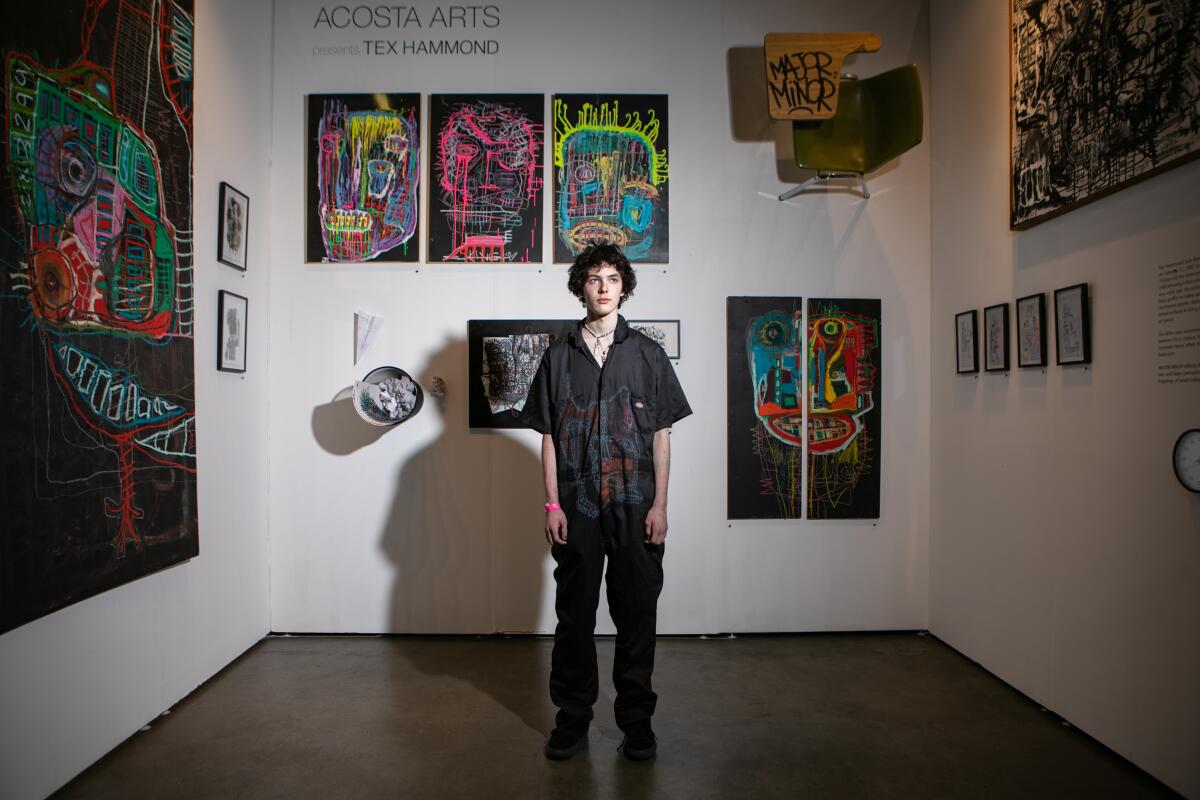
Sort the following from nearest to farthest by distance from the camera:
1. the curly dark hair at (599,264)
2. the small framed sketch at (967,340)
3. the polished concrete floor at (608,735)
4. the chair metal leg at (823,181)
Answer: the polished concrete floor at (608,735) → the curly dark hair at (599,264) → the small framed sketch at (967,340) → the chair metal leg at (823,181)

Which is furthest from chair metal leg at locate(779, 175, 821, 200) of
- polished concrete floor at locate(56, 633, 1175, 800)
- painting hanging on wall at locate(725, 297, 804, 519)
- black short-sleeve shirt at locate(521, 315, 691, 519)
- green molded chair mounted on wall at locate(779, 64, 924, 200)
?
polished concrete floor at locate(56, 633, 1175, 800)

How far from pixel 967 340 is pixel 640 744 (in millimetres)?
2392

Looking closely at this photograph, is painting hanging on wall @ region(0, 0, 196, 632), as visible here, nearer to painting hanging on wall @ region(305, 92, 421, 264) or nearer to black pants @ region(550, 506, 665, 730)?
painting hanging on wall @ region(305, 92, 421, 264)

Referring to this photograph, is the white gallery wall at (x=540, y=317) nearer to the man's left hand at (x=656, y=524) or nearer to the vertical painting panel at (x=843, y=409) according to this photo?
the vertical painting panel at (x=843, y=409)

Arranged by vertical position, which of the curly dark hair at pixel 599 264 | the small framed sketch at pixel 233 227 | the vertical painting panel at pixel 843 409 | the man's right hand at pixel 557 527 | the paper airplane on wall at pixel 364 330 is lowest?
the man's right hand at pixel 557 527

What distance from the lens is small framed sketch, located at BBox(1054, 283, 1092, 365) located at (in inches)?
94.4

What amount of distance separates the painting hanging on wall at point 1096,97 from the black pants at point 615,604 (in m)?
2.04

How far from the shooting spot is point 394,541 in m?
3.43

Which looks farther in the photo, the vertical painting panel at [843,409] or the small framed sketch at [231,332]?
the vertical painting panel at [843,409]

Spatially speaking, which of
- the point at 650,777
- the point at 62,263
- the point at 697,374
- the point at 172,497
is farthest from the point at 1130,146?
the point at 172,497

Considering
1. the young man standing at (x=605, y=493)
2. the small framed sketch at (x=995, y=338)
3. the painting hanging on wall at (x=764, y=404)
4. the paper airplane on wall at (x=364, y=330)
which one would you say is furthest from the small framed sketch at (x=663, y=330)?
the small framed sketch at (x=995, y=338)

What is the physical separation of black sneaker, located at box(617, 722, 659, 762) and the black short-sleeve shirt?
2.52 ft

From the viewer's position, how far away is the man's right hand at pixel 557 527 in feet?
7.43

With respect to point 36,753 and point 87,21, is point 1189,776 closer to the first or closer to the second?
point 36,753
